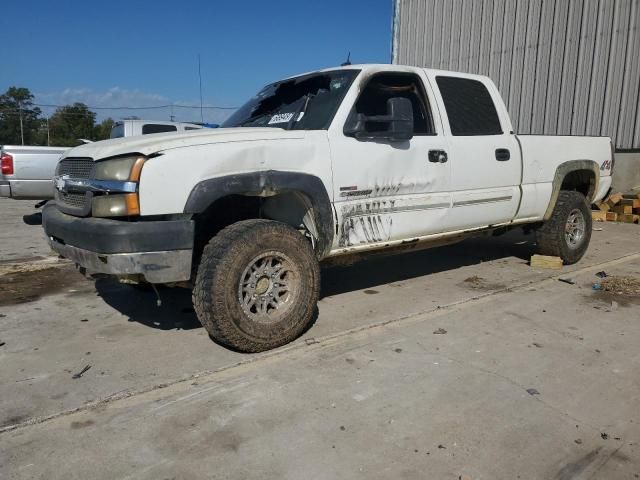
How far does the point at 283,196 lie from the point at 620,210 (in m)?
8.50

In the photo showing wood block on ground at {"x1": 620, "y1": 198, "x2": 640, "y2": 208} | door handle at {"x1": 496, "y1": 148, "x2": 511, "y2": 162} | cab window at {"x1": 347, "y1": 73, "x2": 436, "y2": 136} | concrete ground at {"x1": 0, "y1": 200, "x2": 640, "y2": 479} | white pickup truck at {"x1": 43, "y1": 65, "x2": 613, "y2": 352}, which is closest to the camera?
concrete ground at {"x1": 0, "y1": 200, "x2": 640, "y2": 479}

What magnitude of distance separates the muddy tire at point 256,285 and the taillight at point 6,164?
7.55 m

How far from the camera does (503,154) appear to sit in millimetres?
5297

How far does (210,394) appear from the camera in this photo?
10.2 feet

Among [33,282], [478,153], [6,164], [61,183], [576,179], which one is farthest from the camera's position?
[6,164]

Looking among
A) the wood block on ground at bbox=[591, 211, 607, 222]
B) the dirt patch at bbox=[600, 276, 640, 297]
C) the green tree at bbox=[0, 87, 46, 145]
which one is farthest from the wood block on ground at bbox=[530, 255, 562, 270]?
the green tree at bbox=[0, 87, 46, 145]

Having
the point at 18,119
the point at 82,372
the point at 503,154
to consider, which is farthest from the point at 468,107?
the point at 18,119

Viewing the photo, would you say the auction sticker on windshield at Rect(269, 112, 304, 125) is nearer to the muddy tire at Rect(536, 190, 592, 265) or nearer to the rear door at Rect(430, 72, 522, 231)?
the rear door at Rect(430, 72, 522, 231)

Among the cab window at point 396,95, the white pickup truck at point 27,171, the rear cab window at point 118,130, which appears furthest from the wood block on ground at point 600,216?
the rear cab window at point 118,130

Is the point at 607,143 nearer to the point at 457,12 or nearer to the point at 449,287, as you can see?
the point at 449,287

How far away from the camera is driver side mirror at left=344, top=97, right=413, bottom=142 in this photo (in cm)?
405

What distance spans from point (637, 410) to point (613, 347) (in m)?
0.98

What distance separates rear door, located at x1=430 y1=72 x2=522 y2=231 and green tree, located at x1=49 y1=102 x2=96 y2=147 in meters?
49.6

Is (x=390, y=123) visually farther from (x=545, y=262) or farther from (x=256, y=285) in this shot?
(x=545, y=262)
